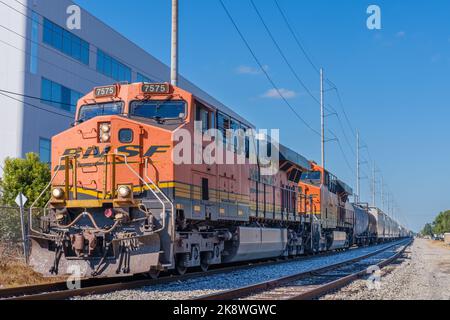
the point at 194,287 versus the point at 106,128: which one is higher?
the point at 106,128

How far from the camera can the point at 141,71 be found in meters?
43.7

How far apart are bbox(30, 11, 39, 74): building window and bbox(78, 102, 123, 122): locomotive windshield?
66.1ft

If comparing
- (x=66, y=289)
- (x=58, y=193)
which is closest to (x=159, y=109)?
(x=58, y=193)

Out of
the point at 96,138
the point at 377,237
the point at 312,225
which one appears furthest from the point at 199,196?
the point at 377,237

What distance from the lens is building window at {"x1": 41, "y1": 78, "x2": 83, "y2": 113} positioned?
32281 millimetres

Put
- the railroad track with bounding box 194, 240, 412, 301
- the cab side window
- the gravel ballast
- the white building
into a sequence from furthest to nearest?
the white building < the cab side window < the gravel ballast < the railroad track with bounding box 194, 240, 412, 301

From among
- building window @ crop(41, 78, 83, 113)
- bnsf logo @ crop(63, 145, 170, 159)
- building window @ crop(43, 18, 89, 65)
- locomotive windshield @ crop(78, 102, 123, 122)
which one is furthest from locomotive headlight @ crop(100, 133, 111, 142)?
building window @ crop(43, 18, 89, 65)

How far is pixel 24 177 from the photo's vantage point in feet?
80.7

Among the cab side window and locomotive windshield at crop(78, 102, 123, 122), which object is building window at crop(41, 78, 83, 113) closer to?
locomotive windshield at crop(78, 102, 123, 122)

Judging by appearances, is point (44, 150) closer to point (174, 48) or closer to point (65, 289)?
point (174, 48)

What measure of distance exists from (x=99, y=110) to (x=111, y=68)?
92.2 ft

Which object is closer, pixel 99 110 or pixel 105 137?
pixel 105 137
